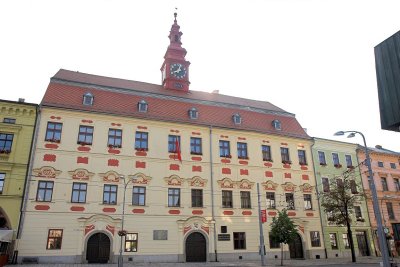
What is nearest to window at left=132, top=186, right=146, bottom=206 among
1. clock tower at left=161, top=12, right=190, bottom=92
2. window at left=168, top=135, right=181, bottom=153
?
window at left=168, top=135, right=181, bottom=153

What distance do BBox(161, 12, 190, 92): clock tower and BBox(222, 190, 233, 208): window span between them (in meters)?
13.4

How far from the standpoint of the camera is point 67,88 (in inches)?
1184

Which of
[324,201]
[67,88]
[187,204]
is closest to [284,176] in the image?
[324,201]

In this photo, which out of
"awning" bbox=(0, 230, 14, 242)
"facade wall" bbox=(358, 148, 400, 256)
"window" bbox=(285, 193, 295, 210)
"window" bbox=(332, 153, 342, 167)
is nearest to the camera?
"awning" bbox=(0, 230, 14, 242)

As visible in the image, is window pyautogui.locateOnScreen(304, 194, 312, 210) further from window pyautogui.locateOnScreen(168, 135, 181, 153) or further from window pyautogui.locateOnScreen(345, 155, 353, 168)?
window pyautogui.locateOnScreen(168, 135, 181, 153)

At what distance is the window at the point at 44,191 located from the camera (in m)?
26.0

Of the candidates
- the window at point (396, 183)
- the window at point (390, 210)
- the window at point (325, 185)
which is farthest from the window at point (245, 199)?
the window at point (396, 183)

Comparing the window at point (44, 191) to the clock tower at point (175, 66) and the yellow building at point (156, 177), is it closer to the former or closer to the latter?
the yellow building at point (156, 177)

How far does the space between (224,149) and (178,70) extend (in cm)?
1224

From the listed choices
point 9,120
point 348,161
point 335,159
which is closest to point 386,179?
point 348,161

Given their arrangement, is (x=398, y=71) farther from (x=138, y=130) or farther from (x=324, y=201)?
(x=324, y=201)

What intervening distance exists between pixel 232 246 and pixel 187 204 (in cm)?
564

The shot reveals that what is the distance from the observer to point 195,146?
32.5 m

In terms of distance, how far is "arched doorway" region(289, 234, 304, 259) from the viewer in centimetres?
3309
